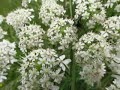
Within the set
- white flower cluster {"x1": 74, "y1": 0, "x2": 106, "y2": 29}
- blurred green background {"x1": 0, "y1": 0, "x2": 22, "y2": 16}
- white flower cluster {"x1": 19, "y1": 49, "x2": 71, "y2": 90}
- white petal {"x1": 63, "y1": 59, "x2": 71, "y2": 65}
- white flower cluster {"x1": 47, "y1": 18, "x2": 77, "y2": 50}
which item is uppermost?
blurred green background {"x1": 0, "y1": 0, "x2": 22, "y2": 16}

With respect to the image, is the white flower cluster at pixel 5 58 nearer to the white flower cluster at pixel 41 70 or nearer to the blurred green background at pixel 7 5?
→ the white flower cluster at pixel 41 70

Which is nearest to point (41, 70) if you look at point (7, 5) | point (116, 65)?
point (116, 65)

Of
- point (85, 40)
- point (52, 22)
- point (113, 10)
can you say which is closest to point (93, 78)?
point (85, 40)

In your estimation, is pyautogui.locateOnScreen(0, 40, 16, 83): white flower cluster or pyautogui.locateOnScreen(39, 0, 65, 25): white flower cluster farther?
pyautogui.locateOnScreen(39, 0, 65, 25): white flower cluster

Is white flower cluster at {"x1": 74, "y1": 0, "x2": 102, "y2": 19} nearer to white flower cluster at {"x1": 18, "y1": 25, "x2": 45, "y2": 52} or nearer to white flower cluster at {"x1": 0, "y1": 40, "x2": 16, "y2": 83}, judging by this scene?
white flower cluster at {"x1": 18, "y1": 25, "x2": 45, "y2": 52}

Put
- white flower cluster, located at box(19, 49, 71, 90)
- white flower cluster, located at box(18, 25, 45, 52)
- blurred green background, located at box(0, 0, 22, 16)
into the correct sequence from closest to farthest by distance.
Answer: white flower cluster, located at box(19, 49, 71, 90) < white flower cluster, located at box(18, 25, 45, 52) < blurred green background, located at box(0, 0, 22, 16)

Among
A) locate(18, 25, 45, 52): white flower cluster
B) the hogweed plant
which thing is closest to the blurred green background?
the hogweed plant
